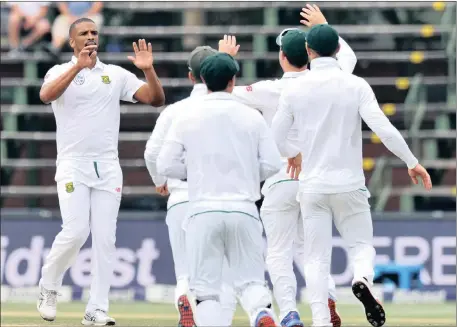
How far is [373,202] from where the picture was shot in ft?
56.7

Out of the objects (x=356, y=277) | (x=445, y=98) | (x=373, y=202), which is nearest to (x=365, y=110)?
(x=356, y=277)

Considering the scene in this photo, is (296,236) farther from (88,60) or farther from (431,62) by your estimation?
(431,62)

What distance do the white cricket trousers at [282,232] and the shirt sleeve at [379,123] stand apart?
0.89 meters

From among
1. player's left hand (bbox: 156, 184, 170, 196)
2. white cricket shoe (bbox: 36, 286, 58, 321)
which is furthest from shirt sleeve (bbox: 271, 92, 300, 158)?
white cricket shoe (bbox: 36, 286, 58, 321)

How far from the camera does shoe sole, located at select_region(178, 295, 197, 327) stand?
29.7 ft

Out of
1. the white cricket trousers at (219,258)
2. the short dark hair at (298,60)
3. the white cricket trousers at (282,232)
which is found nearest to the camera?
the white cricket trousers at (219,258)

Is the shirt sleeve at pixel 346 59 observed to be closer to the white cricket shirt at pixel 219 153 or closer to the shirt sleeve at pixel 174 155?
the white cricket shirt at pixel 219 153

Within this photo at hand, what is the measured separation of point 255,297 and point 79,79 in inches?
129

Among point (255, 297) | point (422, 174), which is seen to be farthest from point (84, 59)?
point (255, 297)

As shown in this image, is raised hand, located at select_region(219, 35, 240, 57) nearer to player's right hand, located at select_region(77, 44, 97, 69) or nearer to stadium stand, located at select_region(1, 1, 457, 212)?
player's right hand, located at select_region(77, 44, 97, 69)

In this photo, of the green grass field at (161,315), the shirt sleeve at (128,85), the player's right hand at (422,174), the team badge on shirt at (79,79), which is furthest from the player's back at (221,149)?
the green grass field at (161,315)

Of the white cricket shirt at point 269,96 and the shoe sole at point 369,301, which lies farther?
the white cricket shirt at point 269,96

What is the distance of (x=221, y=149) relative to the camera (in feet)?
27.1

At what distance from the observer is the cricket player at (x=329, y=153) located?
9.45 m
